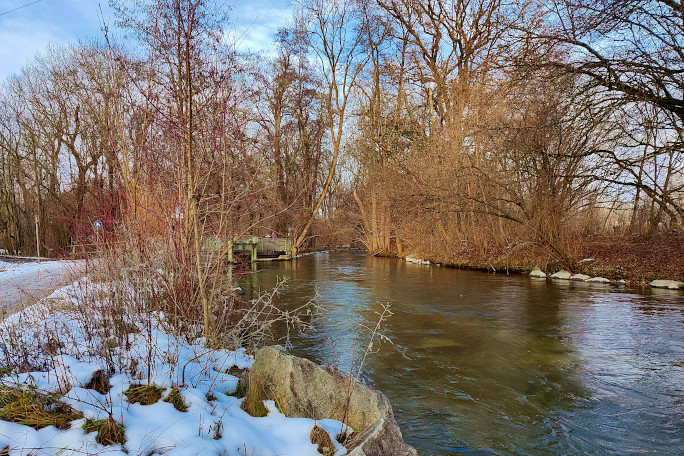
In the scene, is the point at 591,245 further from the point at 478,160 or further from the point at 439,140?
the point at 439,140

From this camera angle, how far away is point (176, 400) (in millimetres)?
2926

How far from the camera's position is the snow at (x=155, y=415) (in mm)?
2330

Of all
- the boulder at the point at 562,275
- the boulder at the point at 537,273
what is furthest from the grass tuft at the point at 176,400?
the boulder at the point at 537,273

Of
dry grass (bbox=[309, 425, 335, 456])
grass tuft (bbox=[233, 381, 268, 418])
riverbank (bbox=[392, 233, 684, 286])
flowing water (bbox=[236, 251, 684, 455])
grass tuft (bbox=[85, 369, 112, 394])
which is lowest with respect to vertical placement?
flowing water (bbox=[236, 251, 684, 455])

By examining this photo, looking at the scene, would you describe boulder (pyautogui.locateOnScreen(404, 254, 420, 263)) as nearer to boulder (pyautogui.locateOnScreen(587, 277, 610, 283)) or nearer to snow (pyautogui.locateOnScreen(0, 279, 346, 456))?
boulder (pyautogui.locateOnScreen(587, 277, 610, 283))

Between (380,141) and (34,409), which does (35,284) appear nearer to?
(34,409)

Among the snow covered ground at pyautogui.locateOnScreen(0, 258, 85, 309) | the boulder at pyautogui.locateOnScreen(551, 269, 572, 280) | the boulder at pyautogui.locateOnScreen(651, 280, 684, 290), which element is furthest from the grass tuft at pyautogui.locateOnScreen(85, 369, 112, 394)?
the boulder at pyautogui.locateOnScreen(551, 269, 572, 280)

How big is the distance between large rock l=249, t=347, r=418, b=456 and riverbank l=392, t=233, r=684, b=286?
11.8 metres

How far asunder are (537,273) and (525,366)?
973 centimetres

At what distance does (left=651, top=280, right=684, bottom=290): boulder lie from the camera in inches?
429

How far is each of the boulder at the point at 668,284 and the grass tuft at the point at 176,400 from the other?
41.4ft

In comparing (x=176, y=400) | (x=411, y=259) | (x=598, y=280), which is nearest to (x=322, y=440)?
(x=176, y=400)

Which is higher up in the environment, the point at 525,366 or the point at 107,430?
the point at 107,430

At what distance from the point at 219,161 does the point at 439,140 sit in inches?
600
